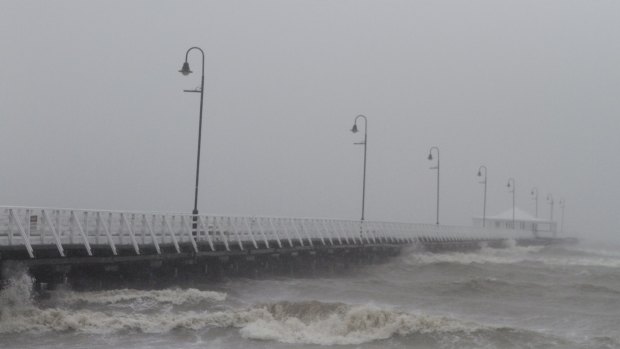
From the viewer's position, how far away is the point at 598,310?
20547 mm

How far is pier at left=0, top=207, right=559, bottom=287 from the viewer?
16797 millimetres

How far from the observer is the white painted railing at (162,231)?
1695 cm

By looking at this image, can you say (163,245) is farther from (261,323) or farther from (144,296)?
(261,323)

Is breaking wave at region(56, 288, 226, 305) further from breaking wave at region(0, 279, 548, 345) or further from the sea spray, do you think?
the sea spray

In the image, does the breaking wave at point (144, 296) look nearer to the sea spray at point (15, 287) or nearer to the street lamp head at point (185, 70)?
the sea spray at point (15, 287)

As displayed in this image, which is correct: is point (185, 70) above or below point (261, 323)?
above

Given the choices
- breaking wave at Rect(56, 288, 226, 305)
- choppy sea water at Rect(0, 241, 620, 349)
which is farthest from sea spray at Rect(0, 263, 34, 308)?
breaking wave at Rect(56, 288, 226, 305)

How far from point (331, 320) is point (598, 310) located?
876cm

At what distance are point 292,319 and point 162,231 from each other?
6.98 metres

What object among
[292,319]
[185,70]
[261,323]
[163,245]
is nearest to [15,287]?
[261,323]

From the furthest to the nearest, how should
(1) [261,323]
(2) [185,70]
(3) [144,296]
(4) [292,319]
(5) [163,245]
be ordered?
(2) [185,70] → (5) [163,245] → (3) [144,296] → (4) [292,319] → (1) [261,323]

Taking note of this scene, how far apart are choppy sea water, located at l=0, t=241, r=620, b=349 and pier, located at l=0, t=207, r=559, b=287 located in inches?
21.8

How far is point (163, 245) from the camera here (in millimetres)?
21297

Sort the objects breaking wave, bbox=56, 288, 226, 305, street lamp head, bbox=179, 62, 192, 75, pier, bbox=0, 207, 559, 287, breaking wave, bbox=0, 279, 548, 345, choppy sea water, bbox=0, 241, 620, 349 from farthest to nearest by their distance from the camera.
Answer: street lamp head, bbox=179, 62, 192, 75
breaking wave, bbox=56, 288, 226, 305
pier, bbox=0, 207, 559, 287
breaking wave, bbox=0, 279, 548, 345
choppy sea water, bbox=0, 241, 620, 349
